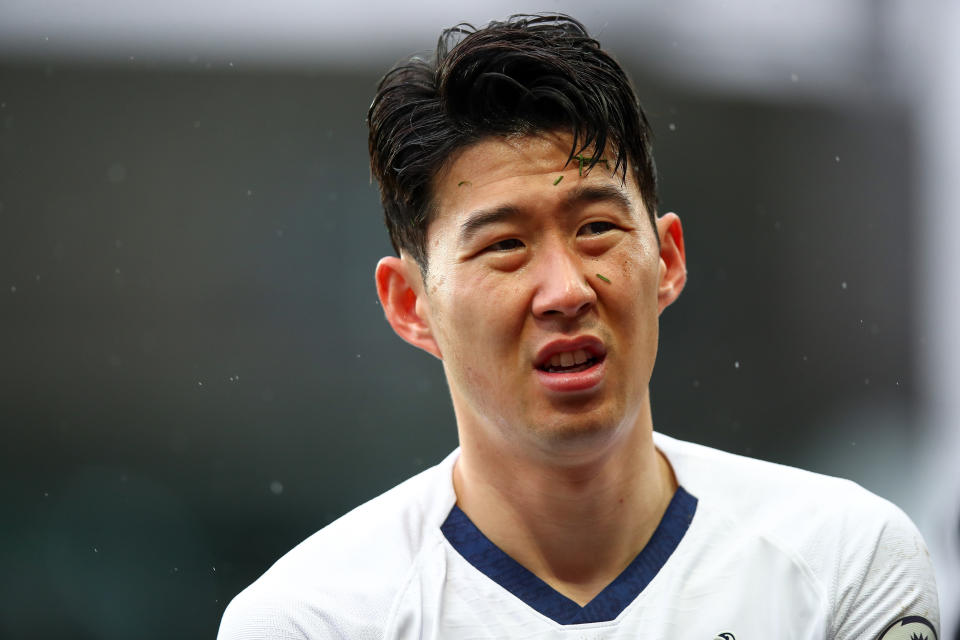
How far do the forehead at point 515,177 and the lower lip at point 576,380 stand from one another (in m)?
0.25

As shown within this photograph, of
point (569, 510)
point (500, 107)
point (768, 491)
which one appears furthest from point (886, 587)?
point (500, 107)

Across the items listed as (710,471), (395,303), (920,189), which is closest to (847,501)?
(710,471)

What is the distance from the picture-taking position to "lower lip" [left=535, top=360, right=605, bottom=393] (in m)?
1.33

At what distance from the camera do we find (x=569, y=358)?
1.35 m

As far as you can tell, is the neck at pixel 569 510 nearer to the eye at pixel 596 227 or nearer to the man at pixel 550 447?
the man at pixel 550 447

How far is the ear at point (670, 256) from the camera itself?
158 centimetres

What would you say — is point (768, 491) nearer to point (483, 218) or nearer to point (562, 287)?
point (562, 287)

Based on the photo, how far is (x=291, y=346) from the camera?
3.25 metres

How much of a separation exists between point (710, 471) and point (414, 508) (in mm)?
526

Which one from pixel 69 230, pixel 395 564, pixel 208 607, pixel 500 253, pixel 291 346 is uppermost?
pixel 500 253

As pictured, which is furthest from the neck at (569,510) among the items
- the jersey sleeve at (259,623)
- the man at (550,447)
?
the jersey sleeve at (259,623)

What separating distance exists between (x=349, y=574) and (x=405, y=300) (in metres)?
0.46

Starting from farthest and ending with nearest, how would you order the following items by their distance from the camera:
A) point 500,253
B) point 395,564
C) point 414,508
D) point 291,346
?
point 291,346 → point 414,508 → point 395,564 → point 500,253

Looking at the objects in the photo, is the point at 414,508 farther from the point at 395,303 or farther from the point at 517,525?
the point at 395,303
